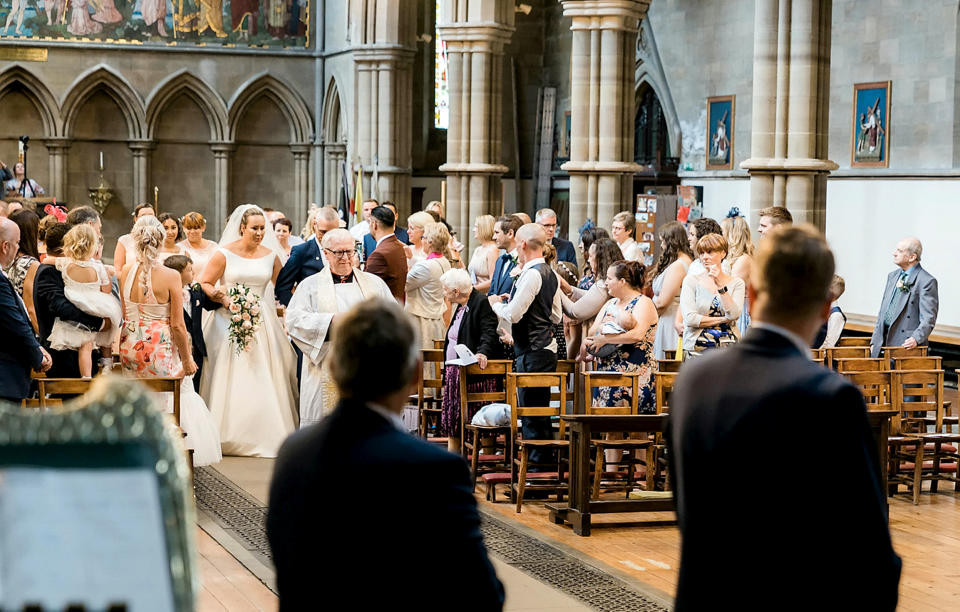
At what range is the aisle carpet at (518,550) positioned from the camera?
5.75 metres

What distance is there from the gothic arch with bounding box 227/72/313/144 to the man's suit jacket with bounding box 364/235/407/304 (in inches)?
701

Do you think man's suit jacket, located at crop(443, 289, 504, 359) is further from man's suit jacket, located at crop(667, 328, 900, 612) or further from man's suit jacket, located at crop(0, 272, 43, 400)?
man's suit jacket, located at crop(667, 328, 900, 612)

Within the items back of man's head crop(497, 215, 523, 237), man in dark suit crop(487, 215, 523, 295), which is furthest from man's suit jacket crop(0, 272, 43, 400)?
back of man's head crop(497, 215, 523, 237)

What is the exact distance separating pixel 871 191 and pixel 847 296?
58.2 inches

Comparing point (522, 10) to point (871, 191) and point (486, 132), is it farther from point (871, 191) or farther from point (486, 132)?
point (871, 191)

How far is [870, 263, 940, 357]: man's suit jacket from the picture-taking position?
402 inches

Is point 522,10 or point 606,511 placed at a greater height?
A: point 522,10

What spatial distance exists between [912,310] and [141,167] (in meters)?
19.1

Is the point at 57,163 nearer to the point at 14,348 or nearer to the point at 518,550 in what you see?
the point at 14,348

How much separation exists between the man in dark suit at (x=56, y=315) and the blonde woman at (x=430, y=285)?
2674 millimetres

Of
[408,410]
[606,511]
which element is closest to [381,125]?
[408,410]

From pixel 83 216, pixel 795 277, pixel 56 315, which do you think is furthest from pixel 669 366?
pixel 795 277

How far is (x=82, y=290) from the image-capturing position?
759 cm

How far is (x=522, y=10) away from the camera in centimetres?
2623
